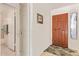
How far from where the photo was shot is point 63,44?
4.10 feet

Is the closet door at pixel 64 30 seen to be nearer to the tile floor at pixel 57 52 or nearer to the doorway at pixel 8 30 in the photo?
the tile floor at pixel 57 52

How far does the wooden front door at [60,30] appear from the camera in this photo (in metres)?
1.24

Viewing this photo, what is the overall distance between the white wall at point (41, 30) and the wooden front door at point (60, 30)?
0.06m

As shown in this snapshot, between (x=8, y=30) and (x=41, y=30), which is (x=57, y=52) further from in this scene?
(x=8, y=30)

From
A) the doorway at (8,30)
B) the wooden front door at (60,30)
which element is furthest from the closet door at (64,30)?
the doorway at (8,30)

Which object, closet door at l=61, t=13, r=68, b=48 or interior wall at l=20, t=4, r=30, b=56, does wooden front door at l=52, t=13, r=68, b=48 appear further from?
interior wall at l=20, t=4, r=30, b=56

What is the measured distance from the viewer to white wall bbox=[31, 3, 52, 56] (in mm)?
1283

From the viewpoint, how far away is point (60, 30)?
1.27 m

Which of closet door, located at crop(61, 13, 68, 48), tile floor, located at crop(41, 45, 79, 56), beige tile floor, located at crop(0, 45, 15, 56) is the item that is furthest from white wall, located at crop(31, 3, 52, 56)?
beige tile floor, located at crop(0, 45, 15, 56)

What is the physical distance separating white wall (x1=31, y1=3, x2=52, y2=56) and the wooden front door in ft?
0.19

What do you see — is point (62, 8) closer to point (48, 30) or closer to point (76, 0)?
point (76, 0)

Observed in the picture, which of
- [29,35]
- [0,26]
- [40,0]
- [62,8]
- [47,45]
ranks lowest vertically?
[47,45]

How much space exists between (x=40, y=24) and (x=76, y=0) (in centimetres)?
51

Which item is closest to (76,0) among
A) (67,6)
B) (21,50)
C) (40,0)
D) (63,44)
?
(67,6)
